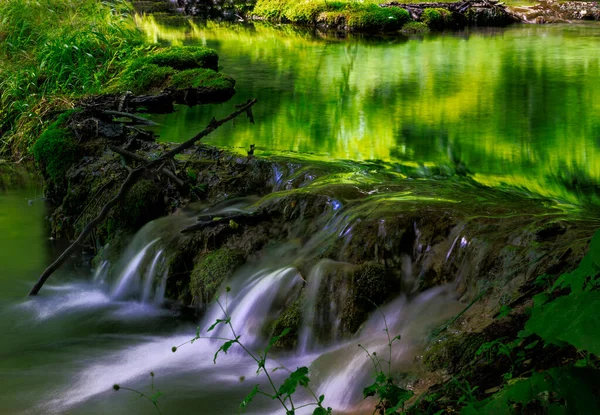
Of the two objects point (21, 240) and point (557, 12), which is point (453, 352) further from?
point (557, 12)

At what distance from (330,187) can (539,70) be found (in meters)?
7.28

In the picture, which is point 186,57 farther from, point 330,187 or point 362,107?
point 330,187

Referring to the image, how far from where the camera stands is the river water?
357 centimetres

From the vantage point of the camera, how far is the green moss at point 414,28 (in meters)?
18.1

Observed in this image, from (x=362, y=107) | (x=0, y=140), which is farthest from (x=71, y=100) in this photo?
(x=362, y=107)

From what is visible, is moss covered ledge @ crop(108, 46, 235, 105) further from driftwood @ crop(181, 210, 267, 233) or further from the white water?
the white water

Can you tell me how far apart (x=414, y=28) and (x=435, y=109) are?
11.1 meters

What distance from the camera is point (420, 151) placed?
21.0ft

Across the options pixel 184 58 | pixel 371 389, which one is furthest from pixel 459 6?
pixel 371 389

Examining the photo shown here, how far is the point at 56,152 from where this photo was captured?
244 inches

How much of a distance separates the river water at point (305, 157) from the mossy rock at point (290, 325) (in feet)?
0.27

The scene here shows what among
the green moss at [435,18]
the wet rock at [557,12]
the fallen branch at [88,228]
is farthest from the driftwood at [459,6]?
the fallen branch at [88,228]

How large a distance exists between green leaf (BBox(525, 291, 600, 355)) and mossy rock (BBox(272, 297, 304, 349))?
2.29 meters

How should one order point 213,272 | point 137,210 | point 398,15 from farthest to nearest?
1. point 398,15
2. point 137,210
3. point 213,272
